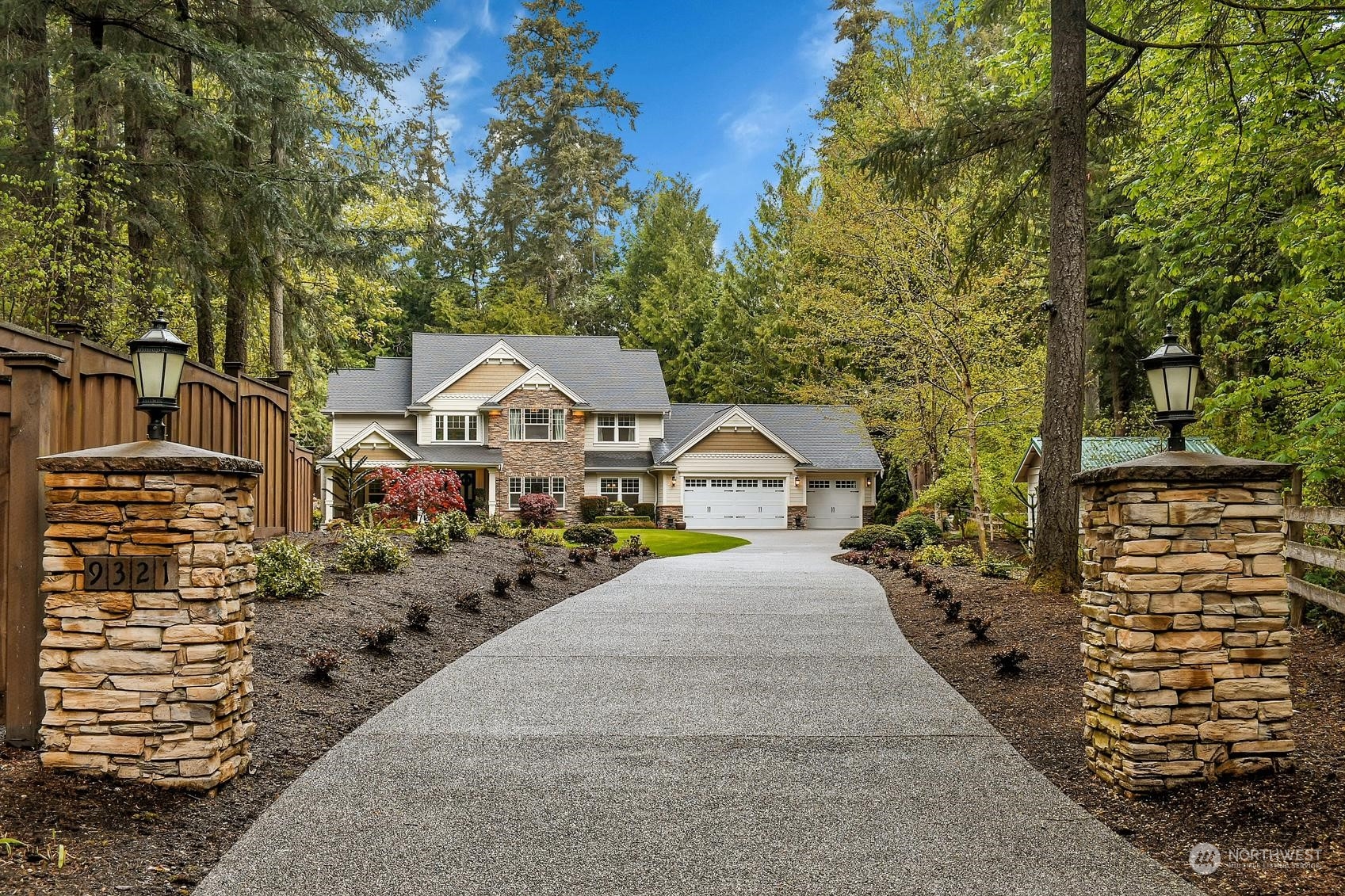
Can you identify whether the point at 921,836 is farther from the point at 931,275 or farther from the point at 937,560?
the point at 931,275

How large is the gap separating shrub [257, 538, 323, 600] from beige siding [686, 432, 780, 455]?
24872 mm

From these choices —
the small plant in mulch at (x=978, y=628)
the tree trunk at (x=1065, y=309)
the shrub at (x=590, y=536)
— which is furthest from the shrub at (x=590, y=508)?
the small plant in mulch at (x=978, y=628)

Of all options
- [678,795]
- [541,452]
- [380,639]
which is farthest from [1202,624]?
[541,452]

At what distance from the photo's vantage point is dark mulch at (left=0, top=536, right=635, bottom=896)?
3482 mm

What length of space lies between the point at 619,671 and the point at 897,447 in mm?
18937

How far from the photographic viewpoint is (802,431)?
36.3m

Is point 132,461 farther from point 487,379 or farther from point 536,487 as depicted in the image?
point 487,379

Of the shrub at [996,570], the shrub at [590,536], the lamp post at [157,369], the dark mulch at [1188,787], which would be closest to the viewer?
the dark mulch at [1188,787]

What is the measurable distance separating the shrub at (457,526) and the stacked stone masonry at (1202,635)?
11001 millimetres

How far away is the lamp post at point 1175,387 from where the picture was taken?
499 centimetres

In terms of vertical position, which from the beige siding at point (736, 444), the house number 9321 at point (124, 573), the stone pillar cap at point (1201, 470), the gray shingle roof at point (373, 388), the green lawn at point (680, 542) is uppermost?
the gray shingle roof at point (373, 388)

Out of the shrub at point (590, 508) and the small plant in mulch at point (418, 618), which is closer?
the small plant in mulch at point (418, 618)

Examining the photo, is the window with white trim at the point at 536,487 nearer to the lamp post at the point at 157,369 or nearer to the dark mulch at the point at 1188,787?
the dark mulch at the point at 1188,787

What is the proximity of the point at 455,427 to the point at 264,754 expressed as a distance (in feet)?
94.9
